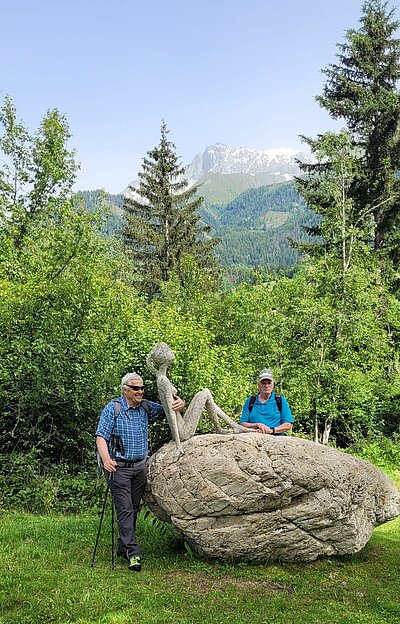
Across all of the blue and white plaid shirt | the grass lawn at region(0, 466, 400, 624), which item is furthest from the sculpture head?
the grass lawn at region(0, 466, 400, 624)

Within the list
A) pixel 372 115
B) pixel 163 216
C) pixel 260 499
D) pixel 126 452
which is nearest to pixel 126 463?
pixel 126 452

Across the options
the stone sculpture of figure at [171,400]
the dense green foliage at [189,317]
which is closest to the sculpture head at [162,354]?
the stone sculpture of figure at [171,400]

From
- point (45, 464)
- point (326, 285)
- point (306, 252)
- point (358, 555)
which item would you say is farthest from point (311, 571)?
point (306, 252)

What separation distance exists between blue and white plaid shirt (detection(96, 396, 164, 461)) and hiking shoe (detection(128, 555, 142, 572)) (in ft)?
4.16

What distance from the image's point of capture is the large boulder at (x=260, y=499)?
289 inches

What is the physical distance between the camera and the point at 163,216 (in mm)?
35469

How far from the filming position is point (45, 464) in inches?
506

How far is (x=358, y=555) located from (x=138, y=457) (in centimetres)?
371

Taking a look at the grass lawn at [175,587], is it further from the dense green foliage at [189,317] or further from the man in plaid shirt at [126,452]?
the dense green foliage at [189,317]

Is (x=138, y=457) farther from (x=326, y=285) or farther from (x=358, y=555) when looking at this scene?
(x=326, y=285)

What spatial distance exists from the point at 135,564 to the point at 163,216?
97.8 feet

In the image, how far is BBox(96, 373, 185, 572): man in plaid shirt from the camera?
7.34 m

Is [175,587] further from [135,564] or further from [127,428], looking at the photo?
[127,428]

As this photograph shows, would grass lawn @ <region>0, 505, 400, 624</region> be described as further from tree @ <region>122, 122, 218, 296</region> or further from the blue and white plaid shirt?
tree @ <region>122, 122, 218, 296</region>
